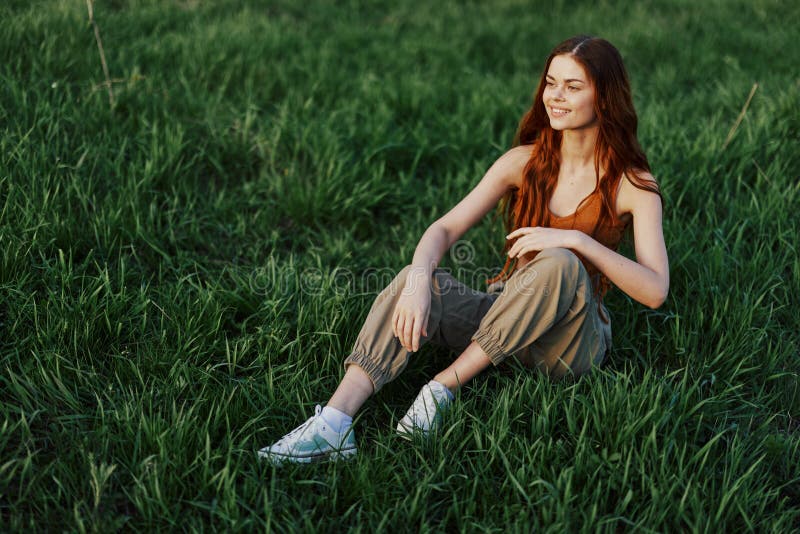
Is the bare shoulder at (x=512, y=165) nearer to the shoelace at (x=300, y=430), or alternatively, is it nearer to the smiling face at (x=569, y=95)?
the smiling face at (x=569, y=95)

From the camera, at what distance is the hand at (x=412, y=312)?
2.09 m

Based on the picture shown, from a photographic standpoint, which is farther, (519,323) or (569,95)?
(569,95)

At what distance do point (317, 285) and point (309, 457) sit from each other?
0.84 metres

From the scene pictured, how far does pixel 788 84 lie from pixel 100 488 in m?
4.12

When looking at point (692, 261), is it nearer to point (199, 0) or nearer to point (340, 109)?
point (340, 109)

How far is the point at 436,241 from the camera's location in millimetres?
2312

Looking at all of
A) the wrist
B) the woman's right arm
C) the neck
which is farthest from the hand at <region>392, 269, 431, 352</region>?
the neck

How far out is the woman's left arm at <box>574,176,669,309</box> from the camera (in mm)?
2088

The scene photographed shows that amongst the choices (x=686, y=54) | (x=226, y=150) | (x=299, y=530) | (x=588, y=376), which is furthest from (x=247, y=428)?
(x=686, y=54)

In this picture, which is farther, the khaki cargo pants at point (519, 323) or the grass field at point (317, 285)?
the khaki cargo pants at point (519, 323)

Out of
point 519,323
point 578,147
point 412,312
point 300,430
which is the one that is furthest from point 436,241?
point 300,430

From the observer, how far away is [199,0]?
4824mm

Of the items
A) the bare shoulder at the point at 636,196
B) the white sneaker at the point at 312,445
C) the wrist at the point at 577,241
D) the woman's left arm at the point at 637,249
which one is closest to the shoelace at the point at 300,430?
Result: the white sneaker at the point at 312,445

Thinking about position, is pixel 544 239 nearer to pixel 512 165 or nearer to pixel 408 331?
pixel 512 165
